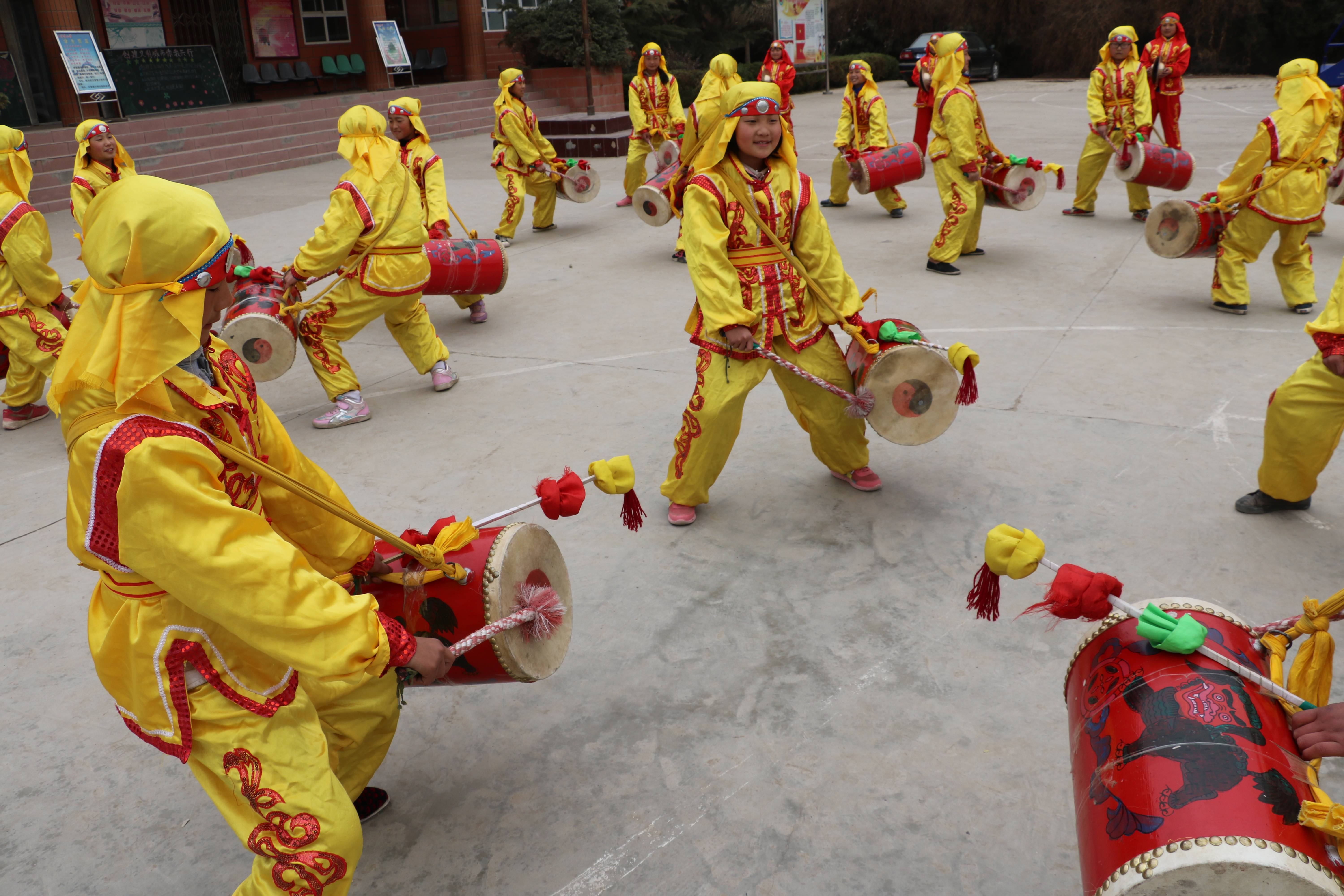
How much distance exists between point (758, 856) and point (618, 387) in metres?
3.66

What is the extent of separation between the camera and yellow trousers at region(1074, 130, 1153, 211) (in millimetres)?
9211

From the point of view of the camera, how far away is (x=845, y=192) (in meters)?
10.9

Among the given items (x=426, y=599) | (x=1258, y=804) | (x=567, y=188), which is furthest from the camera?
(x=567, y=188)

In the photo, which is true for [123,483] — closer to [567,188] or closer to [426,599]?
[426,599]

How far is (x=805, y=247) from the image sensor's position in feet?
12.9

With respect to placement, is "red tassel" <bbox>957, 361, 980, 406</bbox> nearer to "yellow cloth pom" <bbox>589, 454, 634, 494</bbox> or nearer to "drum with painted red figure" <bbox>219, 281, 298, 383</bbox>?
"yellow cloth pom" <bbox>589, 454, 634, 494</bbox>

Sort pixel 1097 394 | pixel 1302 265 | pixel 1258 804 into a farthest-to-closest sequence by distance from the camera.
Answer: pixel 1302 265 < pixel 1097 394 < pixel 1258 804

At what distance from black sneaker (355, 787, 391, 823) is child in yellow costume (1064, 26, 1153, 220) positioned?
8.61 metres

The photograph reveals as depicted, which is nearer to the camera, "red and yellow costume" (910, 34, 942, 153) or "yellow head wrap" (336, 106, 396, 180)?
"yellow head wrap" (336, 106, 396, 180)

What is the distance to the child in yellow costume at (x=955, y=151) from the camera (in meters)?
7.62

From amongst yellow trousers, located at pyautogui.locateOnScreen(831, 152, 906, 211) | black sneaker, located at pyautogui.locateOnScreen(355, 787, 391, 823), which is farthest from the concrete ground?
yellow trousers, located at pyautogui.locateOnScreen(831, 152, 906, 211)

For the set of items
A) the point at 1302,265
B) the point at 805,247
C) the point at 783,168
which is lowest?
the point at 1302,265

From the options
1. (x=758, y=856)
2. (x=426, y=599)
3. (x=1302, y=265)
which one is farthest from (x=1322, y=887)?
(x=1302, y=265)

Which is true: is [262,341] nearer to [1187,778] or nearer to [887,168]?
[1187,778]
